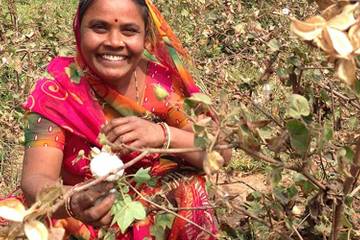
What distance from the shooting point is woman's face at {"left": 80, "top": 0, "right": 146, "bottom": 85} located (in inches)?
71.8

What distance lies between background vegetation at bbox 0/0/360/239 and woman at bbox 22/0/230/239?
0.44 ft

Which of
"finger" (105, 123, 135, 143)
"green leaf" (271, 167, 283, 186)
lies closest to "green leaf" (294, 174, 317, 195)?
"green leaf" (271, 167, 283, 186)

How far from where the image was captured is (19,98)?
3365 millimetres

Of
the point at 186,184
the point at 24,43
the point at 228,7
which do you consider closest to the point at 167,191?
the point at 186,184

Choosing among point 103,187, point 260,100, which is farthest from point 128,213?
point 260,100

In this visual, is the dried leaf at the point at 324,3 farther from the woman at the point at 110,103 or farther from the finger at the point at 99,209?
the woman at the point at 110,103

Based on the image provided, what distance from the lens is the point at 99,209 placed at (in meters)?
1.46

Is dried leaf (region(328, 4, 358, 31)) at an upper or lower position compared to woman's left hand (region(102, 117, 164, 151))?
upper

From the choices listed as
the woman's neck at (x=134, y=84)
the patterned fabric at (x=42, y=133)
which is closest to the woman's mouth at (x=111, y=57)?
the woman's neck at (x=134, y=84)

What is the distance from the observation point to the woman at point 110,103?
1831 mm

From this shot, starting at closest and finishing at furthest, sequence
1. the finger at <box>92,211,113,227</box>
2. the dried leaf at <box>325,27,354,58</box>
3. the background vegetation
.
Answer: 1. the dried leaf at <box>325,27,354,58</box>
2. the background vegetation
3. the finger at <box>92,211,113,227</box>

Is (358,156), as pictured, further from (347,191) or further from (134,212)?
(134,212)

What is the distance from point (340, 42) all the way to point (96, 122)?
1126 mm

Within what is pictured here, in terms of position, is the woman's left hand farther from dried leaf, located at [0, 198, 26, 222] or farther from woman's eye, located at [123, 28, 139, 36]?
dried leaf, located at [0, 198, 26, 222]
